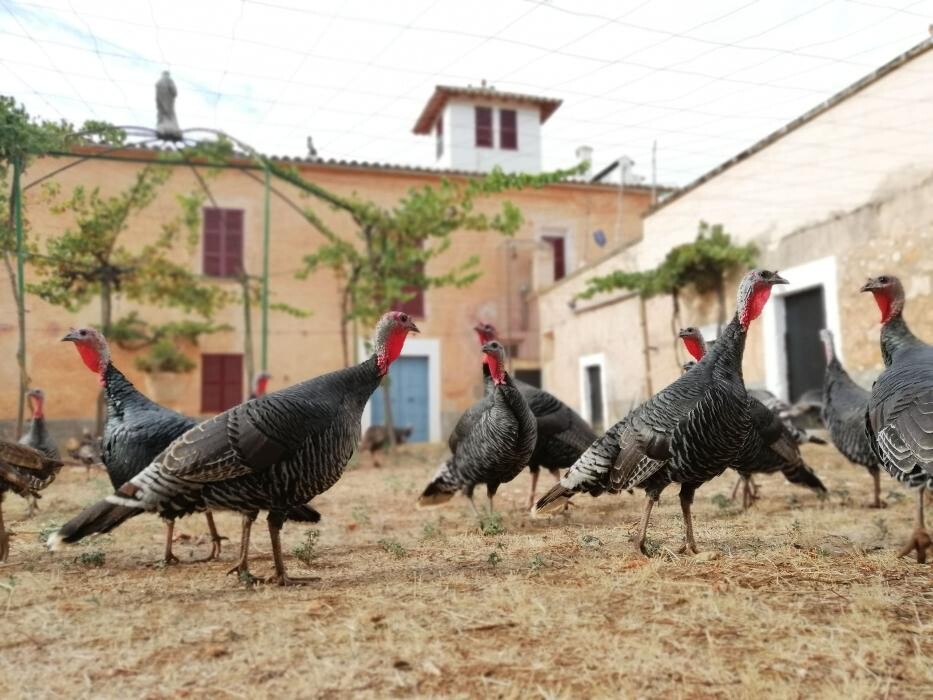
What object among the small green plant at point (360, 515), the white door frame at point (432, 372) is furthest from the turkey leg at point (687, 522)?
the white door frame at point (432, 372)

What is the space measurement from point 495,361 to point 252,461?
2450 mm

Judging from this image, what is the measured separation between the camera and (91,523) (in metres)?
3.65

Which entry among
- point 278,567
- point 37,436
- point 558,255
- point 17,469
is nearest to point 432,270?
point 558,255

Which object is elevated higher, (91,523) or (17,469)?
(17,469)

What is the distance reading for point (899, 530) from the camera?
5.02 metres

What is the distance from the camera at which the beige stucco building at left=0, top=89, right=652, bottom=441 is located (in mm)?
17250

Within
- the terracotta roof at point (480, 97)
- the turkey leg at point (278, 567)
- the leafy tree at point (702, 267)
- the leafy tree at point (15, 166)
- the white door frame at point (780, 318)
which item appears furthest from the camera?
the terracotta roof at point (480, 97)

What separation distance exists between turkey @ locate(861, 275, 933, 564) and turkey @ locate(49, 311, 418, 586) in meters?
3.10

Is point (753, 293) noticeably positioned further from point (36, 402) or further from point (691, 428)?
point (36, 402)

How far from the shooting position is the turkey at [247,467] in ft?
12.0

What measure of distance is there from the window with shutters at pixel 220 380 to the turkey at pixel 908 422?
16.0 metres

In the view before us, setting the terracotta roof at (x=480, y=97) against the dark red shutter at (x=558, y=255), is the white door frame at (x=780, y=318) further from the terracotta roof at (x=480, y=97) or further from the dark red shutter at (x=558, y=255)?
the terracotta roof at (x=480, y=97)

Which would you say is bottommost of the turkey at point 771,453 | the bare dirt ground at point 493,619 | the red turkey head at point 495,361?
Answer: the bare dirt ground at point 493,619

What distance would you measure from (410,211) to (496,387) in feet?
28.9
